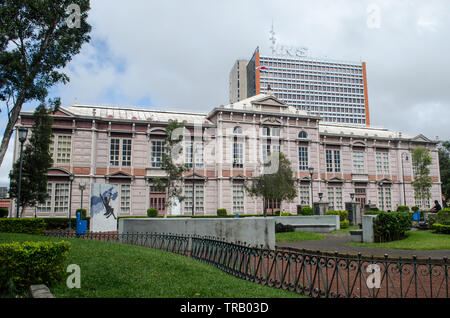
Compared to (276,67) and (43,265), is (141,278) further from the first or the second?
(276,67)

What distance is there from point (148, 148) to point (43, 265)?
26553 millimetres

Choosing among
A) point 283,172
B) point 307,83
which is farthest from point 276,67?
point 283,172

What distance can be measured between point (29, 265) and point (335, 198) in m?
35.6

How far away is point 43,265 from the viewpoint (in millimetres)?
6805

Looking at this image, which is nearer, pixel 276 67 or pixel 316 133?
pixel 316 133

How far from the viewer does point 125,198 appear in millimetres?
31688

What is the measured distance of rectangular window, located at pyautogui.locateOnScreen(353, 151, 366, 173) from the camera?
1586 inches

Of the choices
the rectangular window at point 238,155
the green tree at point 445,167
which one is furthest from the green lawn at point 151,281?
the green tree at point 445,167

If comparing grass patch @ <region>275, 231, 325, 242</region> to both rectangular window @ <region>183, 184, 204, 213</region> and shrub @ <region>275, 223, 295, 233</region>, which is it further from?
rectangular window @ <region>183, 184, 204, 213</region>

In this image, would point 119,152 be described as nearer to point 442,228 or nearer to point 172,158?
point 172,158

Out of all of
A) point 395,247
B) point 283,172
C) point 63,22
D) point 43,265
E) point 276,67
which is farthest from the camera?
point 276,67

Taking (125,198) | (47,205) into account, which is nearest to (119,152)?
(125,198)

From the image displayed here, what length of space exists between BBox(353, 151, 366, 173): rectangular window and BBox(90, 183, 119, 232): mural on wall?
2888cm

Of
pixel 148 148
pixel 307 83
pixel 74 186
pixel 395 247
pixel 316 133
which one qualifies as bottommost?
pixel 395 247
